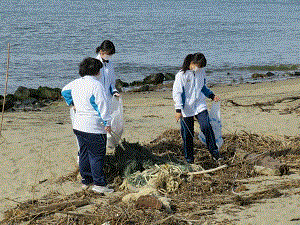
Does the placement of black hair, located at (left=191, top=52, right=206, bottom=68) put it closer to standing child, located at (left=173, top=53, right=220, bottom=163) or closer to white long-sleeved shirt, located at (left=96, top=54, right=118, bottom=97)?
standing child, located at (left=173, top=53, right=220, bottom=163)

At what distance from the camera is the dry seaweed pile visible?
5.17 m

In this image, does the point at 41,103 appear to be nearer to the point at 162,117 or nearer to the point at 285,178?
the point at 162,117

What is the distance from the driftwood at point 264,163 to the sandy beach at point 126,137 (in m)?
0.16

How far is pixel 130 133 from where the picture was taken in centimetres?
969

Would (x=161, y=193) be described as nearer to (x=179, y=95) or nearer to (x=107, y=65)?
(x=179, y=95)

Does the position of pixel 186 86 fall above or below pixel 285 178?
above

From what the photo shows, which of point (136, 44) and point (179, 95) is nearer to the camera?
point (179, 95)

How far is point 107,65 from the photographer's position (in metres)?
7.03

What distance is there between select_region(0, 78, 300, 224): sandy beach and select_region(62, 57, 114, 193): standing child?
1.60 feet

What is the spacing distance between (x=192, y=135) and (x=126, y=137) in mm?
2346

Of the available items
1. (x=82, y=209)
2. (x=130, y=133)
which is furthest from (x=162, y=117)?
(x=82, y=209)

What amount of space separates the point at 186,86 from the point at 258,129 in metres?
3.12

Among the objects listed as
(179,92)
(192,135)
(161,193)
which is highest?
(179,92)

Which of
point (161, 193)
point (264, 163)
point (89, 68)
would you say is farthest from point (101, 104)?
point (264, 163)
